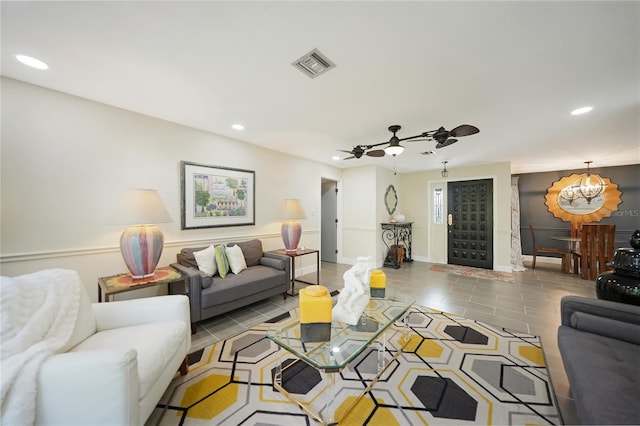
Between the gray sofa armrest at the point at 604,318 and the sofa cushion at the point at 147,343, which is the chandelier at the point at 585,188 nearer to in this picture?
the gray sofa armrest at the point at 604,318

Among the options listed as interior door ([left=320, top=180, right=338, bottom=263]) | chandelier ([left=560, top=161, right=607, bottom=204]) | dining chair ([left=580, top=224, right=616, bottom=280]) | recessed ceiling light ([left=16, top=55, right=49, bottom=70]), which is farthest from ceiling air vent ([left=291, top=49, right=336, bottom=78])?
chandelier ([left=560, top=161, right=607, bottom=204])

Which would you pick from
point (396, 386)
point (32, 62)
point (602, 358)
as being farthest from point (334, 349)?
point (32, 62)

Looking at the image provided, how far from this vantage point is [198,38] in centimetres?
149

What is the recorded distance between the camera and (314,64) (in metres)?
1.73

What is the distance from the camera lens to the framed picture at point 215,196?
300 centimetres

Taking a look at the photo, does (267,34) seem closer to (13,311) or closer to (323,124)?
(323,124)

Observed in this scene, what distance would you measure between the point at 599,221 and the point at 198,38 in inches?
332

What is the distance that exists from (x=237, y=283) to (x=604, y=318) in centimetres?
310

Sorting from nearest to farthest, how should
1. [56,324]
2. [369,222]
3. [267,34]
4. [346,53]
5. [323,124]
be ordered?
1. [56,324]
2. [267,34]
3. [346,53]
4. [323,124]
5. [369,222]

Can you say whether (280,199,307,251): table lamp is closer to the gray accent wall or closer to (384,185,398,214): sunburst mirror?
(384,185,398,214): sunburst mirror

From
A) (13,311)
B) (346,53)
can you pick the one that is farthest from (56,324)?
(346,53)

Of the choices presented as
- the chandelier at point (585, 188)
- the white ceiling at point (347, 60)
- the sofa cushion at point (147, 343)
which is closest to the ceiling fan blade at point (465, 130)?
the white ceiling at point (347, 60)

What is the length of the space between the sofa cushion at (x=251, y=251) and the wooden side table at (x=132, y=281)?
36.4 inches

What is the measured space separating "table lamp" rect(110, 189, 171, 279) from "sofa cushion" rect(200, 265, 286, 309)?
2.00ft
